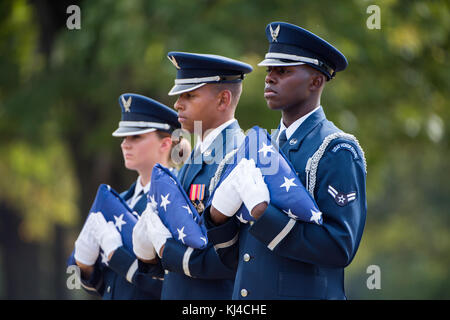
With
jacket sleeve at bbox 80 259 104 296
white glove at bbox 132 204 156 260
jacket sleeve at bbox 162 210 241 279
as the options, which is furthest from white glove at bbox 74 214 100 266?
jacket sleeve at bbox 162 210 241 279

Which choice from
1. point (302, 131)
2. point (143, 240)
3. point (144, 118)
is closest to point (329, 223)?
point (302, 131)

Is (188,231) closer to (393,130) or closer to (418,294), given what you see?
(393,130)

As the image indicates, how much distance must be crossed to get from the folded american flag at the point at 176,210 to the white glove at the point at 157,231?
25 mm

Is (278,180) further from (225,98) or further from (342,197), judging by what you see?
(225,98)

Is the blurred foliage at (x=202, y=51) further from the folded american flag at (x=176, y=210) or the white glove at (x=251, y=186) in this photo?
the white glove at (x=251, y=186)

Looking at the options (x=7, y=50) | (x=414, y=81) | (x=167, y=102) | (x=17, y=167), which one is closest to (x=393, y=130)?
(x=414, y=81)

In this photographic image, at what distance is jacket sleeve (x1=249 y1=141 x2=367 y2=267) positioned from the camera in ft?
11.3

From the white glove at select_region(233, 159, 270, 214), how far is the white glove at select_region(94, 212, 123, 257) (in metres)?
1.63

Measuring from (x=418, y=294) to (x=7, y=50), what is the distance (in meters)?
16.9

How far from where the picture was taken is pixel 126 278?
A: 4852mm

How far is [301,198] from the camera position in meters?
3.42

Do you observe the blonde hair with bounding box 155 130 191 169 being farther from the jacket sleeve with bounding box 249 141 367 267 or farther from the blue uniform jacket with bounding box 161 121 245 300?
the jacket sleeve with bounding box 249 141 367 267

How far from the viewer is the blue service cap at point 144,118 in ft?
17.5

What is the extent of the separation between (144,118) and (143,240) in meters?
1.23
